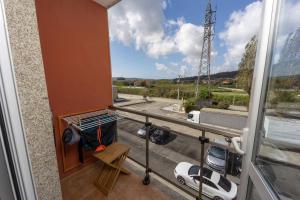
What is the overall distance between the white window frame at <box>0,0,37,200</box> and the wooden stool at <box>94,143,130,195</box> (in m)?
1.06

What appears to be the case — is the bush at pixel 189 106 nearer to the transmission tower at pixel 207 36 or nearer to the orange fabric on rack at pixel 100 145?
the transmission tower at pixel 207 36

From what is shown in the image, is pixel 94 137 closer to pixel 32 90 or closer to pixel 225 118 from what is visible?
pixel 32 90

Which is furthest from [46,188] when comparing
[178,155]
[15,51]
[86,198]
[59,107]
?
[178,155]

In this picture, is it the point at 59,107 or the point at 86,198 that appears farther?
the point at 59,107

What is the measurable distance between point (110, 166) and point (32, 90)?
136 centimetres

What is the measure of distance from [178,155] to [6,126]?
6587 millimetres

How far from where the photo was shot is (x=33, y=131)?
0.59 meters

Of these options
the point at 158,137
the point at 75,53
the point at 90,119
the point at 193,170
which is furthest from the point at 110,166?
the point at 158,137

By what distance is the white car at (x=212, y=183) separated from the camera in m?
3.37

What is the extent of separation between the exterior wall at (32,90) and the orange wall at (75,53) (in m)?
1.09

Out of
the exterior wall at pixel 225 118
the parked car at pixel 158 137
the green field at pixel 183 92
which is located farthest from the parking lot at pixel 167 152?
the green field at pixel 183 92

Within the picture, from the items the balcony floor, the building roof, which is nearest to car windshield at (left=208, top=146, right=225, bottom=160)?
the balcony floor

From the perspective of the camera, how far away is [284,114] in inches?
24.0

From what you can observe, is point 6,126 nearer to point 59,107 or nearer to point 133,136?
point 59,107
